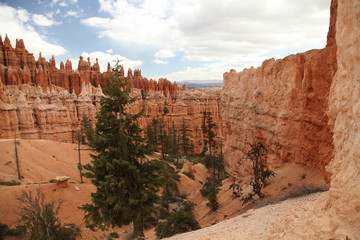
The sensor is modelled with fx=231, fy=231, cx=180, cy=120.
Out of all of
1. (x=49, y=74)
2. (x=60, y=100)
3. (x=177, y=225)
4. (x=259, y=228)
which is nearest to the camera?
(x=259, y=228)

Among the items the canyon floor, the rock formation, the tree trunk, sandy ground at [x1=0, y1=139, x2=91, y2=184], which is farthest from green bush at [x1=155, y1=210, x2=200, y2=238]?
the rock formation

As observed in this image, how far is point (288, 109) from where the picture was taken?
12203 millimetres

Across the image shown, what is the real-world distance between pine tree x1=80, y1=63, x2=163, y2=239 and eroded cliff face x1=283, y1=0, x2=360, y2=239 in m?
7.37

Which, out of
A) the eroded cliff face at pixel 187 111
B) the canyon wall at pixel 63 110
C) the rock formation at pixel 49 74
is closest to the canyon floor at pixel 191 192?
the canyon wall at pixel 63 110

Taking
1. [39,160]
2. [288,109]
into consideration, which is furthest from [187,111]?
[288,109]

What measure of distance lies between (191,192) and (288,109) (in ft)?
61.6

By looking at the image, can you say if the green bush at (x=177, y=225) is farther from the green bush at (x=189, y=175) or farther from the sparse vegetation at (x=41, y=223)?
the green bush at (x=189, y=175)

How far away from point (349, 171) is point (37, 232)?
11.1m

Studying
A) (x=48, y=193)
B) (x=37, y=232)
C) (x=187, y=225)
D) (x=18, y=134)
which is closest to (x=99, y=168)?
(x=37, y=232)

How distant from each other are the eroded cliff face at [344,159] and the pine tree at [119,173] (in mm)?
7371

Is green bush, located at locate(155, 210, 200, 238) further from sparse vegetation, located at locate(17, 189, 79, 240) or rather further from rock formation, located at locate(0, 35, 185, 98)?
rock formation, located at locate(0, 35, 185, 98)

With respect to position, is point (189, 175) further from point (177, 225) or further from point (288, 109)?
point (288, 109)

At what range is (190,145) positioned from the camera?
177ft

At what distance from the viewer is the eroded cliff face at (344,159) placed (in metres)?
4.06
